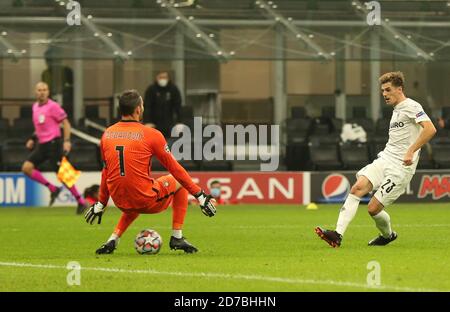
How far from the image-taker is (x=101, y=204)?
1204cm

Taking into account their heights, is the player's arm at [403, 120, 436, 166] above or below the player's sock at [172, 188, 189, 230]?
above

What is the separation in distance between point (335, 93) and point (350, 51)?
210 centimetres

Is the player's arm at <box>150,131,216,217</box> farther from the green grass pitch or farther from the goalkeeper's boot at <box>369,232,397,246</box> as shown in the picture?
the goalkeeper's boot at <box>369,232,397,246</box>

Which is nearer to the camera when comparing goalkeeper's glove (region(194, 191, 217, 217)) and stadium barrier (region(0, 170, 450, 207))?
goalkeeper's glove (region(194, 191, 217, 217))

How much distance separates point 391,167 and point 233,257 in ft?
7.55

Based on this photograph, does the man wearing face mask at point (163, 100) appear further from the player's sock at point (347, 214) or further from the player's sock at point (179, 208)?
the player's sock at point (179, 208)

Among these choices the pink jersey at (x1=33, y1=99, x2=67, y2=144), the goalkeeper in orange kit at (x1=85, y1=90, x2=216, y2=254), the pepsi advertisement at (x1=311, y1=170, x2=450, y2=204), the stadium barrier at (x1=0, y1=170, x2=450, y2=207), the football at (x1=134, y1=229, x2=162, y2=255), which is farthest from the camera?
the pepsi advertisement at (x1=311, y1=170, x2=450, y2=204)

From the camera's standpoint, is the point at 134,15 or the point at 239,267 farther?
the point at 134,15

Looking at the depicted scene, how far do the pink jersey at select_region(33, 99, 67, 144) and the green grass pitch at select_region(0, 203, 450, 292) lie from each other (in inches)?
66.7

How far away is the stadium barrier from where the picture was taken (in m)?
24.3

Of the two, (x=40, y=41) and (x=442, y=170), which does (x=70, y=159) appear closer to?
(x=40, y=41)

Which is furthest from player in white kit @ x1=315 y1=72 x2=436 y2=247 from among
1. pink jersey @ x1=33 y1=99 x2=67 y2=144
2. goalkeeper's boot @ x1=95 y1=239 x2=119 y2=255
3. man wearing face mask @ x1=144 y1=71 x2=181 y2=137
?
man wearing face mask @ x1=144 y1=71 x2=181 y2=137

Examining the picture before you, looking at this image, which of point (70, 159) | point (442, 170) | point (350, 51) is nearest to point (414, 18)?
point (350, 51)

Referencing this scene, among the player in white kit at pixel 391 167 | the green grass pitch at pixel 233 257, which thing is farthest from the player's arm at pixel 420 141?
the green grass pitch at pixel 233 257
